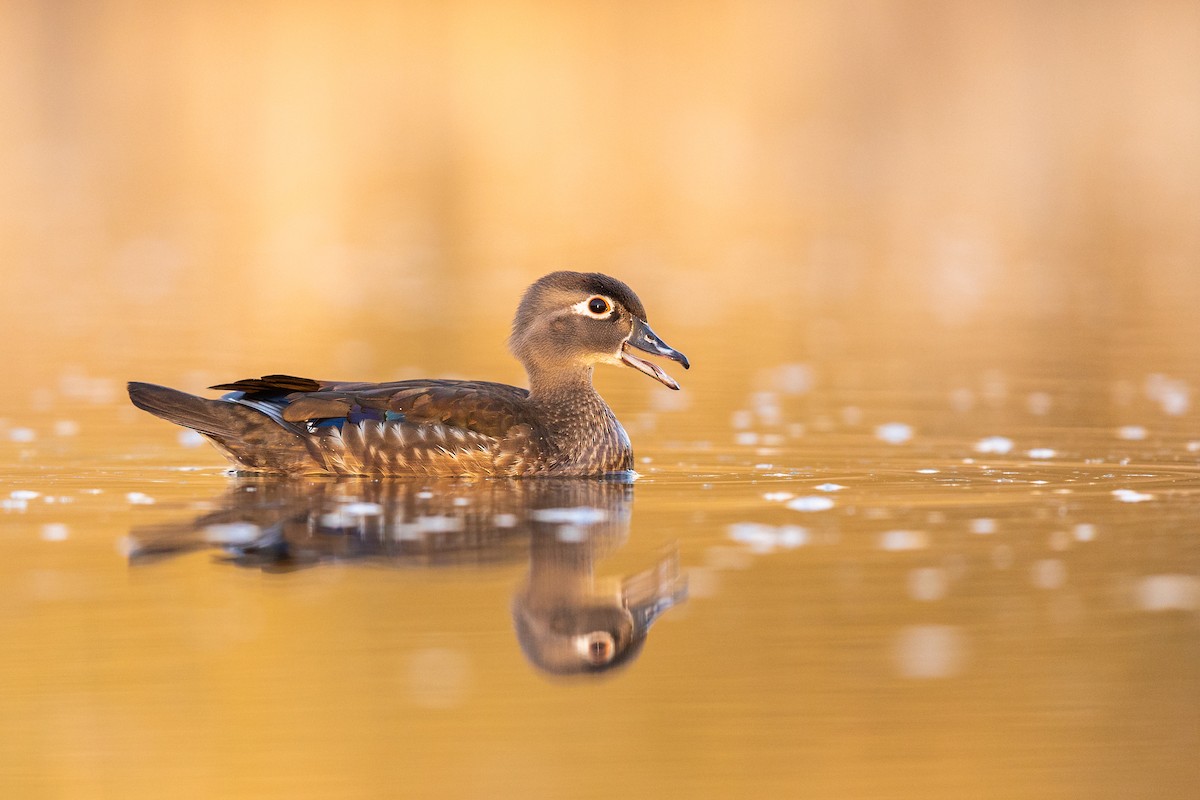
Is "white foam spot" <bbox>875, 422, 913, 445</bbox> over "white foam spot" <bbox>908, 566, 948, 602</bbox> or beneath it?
over

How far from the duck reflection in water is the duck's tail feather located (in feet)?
0.61

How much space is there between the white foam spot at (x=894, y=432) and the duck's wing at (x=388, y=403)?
7.92 ft

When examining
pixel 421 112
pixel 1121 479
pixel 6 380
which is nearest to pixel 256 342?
pixel 6 380

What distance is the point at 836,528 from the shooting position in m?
9.55

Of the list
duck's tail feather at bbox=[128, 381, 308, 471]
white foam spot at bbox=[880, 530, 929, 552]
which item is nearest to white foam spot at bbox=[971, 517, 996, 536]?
white foam spot at bbox=[880, 530, 929, 552]

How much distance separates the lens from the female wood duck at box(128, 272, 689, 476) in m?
11.1

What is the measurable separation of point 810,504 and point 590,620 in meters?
2.64

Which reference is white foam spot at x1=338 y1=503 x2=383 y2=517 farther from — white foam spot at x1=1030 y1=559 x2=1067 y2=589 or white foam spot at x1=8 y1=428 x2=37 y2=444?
white foam spot at x1=1030 y1=559 x2=1067 y2=589

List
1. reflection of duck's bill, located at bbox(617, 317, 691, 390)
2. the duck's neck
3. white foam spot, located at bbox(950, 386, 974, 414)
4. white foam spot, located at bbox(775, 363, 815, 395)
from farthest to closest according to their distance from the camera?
white foam spot, located at bbox(775, 363, 815, 395) < white foam spot, located at bbox(950, 386, 974, 414) < reflection of duck's bill, located at bbox(617, 317, 691, 390) < the duck's neck

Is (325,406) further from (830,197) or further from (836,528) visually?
(830,197)

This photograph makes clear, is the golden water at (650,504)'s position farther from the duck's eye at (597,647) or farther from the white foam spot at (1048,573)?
the duck's eye at (597,647)

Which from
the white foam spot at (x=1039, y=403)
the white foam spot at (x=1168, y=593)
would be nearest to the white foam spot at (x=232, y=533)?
the white foam spot at (x=1168, y=593)

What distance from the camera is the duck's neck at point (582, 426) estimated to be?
37.5ft

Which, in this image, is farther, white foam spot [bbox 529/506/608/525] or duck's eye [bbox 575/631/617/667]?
white foam spot [bbox 529/506/608/525]
